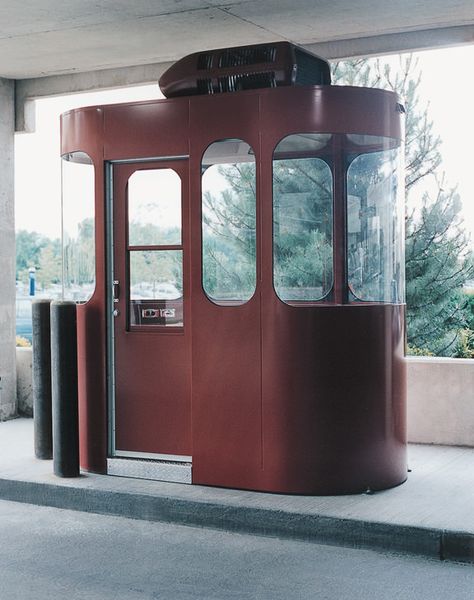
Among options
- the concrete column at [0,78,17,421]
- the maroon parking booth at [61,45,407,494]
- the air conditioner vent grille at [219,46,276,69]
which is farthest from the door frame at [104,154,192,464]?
the concrete column at [0,78,17,421]

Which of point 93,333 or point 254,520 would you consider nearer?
point 254,520

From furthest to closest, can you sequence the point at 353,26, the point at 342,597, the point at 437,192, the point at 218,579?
the point at 437,192 → the point at 353,26 → the point at 218,579 → the point at 342,597

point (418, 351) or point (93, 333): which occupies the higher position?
point (93, 333)

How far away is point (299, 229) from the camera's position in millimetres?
6195

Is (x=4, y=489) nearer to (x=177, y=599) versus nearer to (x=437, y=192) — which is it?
(x=177, y=599)

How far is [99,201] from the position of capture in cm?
684

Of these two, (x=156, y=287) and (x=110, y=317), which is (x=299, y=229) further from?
(x=110, y=317)

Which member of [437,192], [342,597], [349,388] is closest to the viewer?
[342,597]

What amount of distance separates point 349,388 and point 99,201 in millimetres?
2301

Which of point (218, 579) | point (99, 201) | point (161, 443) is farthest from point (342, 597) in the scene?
point (99, 201)

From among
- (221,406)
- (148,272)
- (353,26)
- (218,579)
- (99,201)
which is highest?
(353,26)

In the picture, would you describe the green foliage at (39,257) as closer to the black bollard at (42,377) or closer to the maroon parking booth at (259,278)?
the black bollard at (42,377)

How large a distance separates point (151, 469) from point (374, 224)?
242cm

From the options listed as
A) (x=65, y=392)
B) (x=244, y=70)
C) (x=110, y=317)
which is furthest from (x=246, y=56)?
(x=65, y=392)
